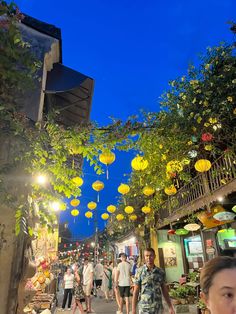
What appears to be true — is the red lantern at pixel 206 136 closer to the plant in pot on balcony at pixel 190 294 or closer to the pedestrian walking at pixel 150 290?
the pedestrian walking at pixel 150 290

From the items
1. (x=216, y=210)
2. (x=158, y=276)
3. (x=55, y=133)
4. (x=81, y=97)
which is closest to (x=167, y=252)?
(x=216, y=210)

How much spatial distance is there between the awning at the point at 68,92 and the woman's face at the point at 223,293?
588 cm

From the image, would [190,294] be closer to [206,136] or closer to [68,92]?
[206,136]

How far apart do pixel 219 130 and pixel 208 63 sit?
2352 millimetres

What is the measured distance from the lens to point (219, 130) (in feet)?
24.0

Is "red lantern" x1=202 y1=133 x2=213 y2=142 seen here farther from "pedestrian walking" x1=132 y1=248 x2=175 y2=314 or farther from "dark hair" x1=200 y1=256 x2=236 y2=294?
"dark hair" x1=200 y1=256 x2=236 y2=294

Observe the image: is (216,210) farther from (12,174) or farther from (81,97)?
(12,174)

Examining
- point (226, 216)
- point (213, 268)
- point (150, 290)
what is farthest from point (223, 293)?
point (226, 216)

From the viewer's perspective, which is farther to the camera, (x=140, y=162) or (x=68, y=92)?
(x=68, y=92)

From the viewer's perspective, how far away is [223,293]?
4.89 feet

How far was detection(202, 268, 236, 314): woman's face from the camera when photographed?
143cm

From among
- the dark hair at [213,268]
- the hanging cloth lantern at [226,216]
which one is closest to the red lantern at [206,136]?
the hanging cloth lantern at [226,216]

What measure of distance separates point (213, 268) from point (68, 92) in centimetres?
880

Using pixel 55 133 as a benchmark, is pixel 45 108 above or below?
above
